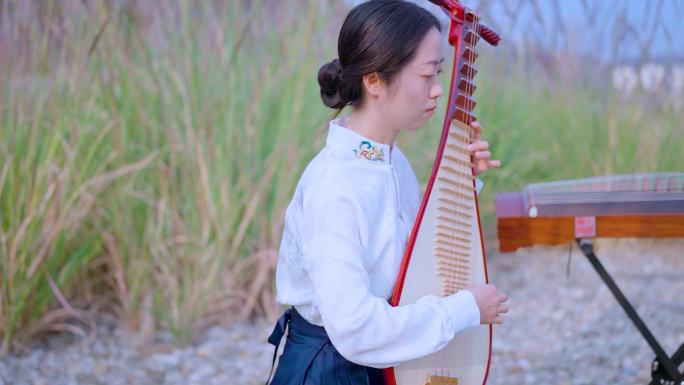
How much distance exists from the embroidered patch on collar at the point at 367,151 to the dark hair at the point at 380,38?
0.10 metres

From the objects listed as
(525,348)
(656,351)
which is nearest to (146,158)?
(525,348)

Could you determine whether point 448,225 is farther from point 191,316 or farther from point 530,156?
point 530,156

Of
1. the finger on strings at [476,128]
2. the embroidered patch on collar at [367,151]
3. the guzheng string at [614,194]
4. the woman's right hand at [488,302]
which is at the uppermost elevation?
the finger on strings at [476,128]

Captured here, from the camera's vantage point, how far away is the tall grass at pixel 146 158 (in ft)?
10.5

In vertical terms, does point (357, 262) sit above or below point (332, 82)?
below

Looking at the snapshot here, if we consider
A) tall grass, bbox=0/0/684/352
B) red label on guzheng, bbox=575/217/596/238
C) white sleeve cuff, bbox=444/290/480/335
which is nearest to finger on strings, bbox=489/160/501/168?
white sleeve cuff, bbox=444/290/480/335

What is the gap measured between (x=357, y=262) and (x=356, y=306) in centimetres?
7

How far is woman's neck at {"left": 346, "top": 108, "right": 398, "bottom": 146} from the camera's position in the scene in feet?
5.35

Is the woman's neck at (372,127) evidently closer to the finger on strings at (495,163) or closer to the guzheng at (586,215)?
the finger on strings at (495,163)

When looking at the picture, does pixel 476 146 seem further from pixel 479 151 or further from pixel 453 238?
pixel 453 238

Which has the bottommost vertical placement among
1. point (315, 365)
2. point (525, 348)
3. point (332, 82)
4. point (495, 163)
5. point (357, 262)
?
point (525, 348)

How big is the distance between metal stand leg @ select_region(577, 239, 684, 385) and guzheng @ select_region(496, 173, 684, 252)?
0.10 meters

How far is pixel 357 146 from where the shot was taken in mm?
1606

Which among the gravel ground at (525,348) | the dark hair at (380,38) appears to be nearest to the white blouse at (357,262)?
the dark hair at (380,38)
